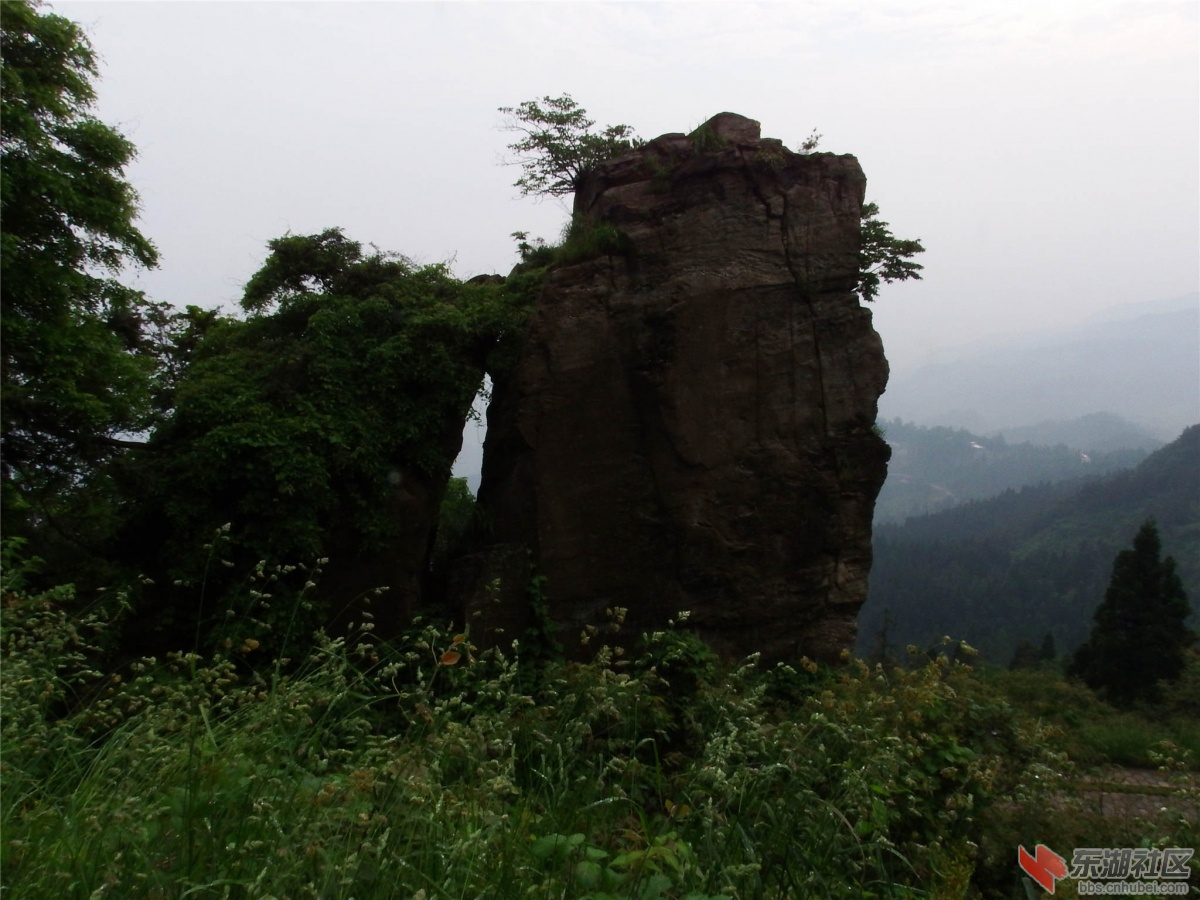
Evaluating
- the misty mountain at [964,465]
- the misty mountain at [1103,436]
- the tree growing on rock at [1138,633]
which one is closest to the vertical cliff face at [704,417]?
the tree growing on rock at [1138,633]

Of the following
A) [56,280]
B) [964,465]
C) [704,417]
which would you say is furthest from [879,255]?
[964,465]

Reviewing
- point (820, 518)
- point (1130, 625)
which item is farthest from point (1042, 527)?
point (820, 518)

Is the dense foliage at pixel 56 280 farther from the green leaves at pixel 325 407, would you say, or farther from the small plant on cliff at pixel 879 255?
the small plant on cliff at pixel 879 255

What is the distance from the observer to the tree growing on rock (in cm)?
2036

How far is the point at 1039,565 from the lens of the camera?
66.4 metres

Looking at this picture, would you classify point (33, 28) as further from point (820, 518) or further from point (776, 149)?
point (820, 518)

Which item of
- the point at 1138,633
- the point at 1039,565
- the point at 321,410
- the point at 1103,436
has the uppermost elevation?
the point at 1103,436

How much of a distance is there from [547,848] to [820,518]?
9431 millimetres

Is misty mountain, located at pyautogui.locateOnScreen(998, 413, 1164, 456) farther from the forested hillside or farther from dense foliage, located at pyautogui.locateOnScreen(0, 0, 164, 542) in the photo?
dense foliage, located at pyautogui.locateOnScreen(0, 0, 164, 542)

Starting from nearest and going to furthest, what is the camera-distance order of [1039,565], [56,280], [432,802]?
[432,802] → [56,280] → [1039,565]

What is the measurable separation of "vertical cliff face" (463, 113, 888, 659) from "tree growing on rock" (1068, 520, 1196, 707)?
1315cm

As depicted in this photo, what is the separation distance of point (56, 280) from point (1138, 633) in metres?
23.0

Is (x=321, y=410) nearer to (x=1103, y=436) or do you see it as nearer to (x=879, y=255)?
(x=879, y=255)

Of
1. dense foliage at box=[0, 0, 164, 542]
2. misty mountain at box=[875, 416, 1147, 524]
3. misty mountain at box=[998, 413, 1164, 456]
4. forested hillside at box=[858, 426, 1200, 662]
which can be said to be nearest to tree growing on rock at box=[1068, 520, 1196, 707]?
dense foliage at box=[0, 0, 164, 542]
